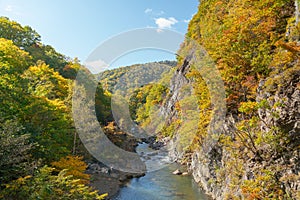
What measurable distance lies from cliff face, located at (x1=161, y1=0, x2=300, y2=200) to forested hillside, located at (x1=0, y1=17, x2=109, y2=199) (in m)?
7.28

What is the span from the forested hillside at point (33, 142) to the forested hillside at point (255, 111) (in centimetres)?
735

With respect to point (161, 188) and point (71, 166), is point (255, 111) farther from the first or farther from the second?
point (71, 166)

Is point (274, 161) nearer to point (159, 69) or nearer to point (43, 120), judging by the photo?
point (43, 120)

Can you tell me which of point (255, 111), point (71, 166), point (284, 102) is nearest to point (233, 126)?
point (255, 111)

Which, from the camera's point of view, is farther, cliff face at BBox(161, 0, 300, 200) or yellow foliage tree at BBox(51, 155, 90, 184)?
yellow foliage tree at BBox(51, 155, 90, 184)

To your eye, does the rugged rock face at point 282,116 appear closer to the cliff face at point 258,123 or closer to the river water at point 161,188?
the cliff face at point 258,123

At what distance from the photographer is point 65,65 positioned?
43094 millimetres

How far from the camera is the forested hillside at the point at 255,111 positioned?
991 cm

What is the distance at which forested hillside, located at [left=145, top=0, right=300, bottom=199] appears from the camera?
991cm

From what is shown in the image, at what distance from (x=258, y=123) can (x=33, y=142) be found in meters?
12.0

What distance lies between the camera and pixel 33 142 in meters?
13.1

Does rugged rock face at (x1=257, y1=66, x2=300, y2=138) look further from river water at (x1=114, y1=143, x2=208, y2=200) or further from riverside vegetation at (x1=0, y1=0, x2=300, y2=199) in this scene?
river water at (x1=114, y1=143, x2=208, y2=200)

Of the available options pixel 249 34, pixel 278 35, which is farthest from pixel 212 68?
pixel 278 35

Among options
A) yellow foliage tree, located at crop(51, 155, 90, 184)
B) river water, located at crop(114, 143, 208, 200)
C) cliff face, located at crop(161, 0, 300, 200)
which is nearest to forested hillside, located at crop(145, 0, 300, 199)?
cliff face, located at crop(161, 0, 300, 200)
